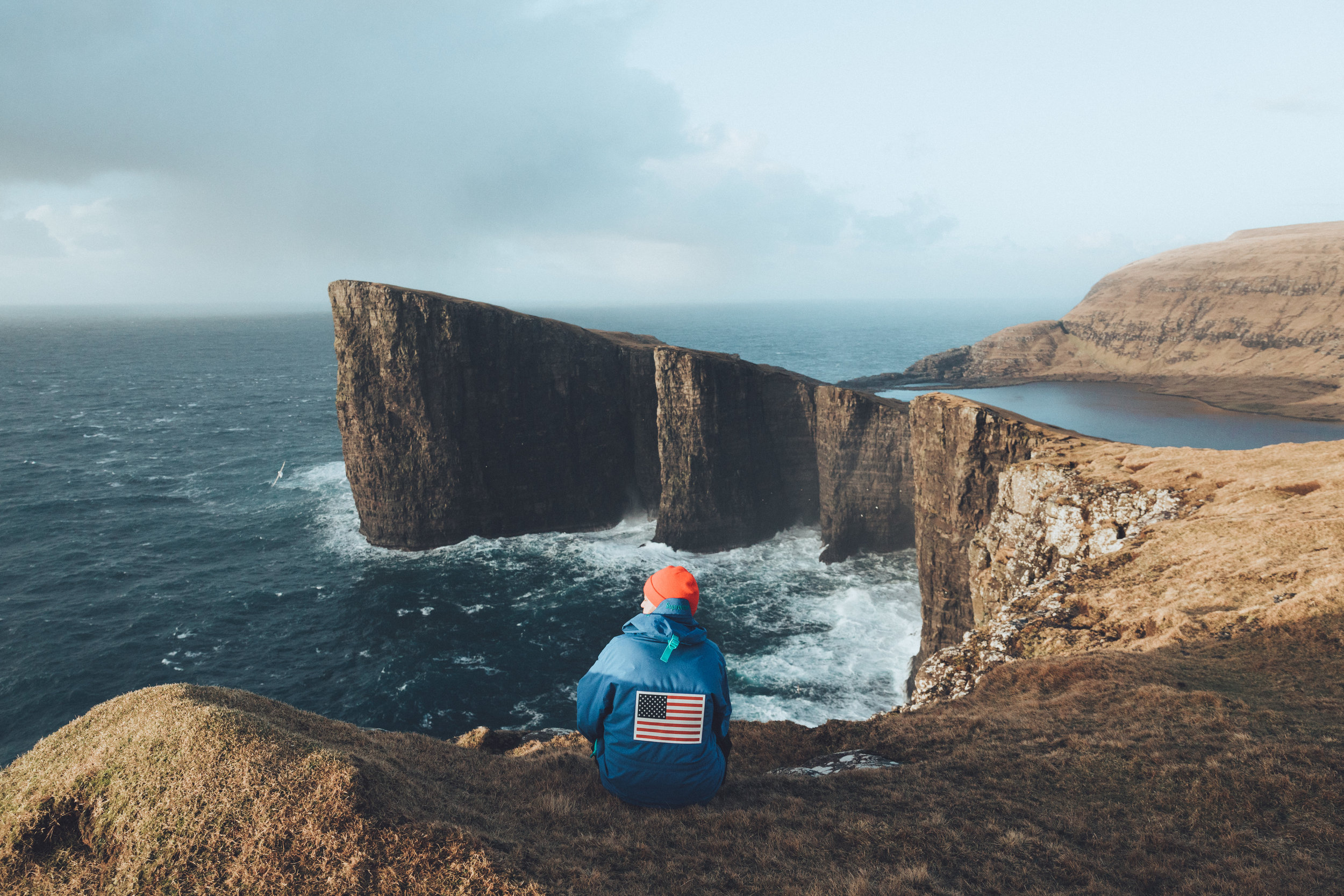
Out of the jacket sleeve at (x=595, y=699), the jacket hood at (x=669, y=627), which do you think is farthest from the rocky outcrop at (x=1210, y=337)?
the jacket sleeve at (x=595, y=699)

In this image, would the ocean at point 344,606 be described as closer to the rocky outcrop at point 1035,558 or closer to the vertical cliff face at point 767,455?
the vertical cliff face at point 767,455

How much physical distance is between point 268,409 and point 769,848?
110 meters

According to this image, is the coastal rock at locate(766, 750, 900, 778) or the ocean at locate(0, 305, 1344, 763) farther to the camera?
the ocean at locate(0, 305, 1344, 763)

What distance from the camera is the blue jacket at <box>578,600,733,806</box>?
7.62m

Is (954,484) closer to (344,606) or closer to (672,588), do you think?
(672,588)

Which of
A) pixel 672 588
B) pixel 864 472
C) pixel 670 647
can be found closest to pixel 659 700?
pixel 670 647

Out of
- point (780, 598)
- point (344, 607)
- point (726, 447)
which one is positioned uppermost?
point (726, 447)

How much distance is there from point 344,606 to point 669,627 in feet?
132

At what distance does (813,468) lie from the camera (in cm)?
5406

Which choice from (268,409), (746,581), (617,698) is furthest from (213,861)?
(268,409)

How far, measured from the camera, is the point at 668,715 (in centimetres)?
764

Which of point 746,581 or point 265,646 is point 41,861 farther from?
point 746,581

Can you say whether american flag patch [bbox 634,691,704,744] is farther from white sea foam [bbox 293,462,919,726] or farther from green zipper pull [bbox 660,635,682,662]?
white sea foam [bbox 293,462,919,726]

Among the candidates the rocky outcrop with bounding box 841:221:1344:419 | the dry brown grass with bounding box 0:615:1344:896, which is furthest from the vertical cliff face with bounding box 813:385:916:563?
the rocky outcrop with bounding box 841:221:1344:419
